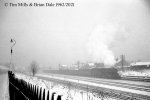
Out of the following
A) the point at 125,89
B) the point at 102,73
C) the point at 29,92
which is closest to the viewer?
the point at 29,92

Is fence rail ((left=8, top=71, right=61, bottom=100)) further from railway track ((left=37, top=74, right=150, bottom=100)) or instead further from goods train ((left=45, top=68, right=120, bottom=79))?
goods train ((left=45, top=68, right=120, bottom=79))

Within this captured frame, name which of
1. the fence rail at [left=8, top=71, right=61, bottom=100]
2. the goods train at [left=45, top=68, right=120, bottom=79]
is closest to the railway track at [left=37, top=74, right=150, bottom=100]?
the fence rail at [left=8, top=71, right=61, bottom=100]

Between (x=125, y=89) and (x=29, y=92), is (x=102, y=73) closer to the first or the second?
(x=125, y=89)

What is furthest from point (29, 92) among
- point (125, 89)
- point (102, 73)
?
point (102, 73)

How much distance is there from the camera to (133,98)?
441 inches

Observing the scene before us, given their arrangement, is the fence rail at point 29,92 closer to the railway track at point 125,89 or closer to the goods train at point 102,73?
the railway track at point 125,89

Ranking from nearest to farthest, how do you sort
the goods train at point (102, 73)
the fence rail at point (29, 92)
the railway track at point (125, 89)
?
the fence rail at point (29, 92) → the railway track at point (125, 89) → the goods train at point (102, 73)

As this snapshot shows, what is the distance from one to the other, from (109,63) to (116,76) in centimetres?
1433

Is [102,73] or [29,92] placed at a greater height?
[29,92]

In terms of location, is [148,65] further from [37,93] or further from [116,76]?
[37,93]

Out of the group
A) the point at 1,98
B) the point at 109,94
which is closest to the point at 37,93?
the point at 1,98

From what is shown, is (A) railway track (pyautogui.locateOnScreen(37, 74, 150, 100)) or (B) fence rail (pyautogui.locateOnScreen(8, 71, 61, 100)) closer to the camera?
(B) fence rail (pyautogui.locateOnScreen(8, 71, 61, 100))

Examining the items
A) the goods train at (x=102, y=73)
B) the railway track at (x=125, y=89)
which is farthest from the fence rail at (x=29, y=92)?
the goods train at (x=102, y=73)

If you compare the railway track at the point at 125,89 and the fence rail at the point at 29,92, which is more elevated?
the fence rail at the point at 29,92
